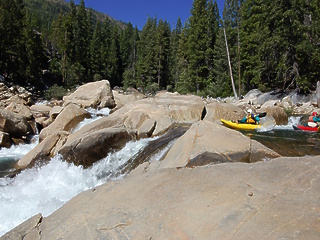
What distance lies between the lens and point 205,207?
3.38 metres

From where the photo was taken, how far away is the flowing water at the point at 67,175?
20.1 ft

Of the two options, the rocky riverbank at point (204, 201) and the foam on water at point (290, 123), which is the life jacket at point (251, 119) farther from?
the rocky riverbank at point (204, 201)

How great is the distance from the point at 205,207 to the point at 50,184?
217 inches

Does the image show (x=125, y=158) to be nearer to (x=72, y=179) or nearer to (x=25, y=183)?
(x=72, y=179)

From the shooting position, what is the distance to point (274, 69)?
23.8 meters

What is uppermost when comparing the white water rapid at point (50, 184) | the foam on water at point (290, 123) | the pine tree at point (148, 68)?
the pine tree at point (148, 68)

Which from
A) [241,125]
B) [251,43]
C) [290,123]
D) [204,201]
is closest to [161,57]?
[251,43]

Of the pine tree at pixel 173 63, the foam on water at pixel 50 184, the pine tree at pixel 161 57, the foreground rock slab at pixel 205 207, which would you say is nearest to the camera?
the foreground rock slab at pixel 205 207

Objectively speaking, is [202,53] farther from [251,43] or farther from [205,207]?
[205,207]

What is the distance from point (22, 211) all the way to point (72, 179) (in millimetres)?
1876

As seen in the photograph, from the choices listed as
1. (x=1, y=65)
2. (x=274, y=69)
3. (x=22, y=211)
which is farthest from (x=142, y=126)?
(x=1, y=65)

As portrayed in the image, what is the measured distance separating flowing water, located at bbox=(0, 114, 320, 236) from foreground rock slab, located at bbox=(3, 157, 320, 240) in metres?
2.44

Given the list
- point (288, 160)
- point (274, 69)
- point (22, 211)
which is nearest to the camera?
point (288, 160)

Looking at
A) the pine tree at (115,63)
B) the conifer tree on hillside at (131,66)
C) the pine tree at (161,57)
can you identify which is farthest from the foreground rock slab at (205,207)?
the pine tree at (115,63)
